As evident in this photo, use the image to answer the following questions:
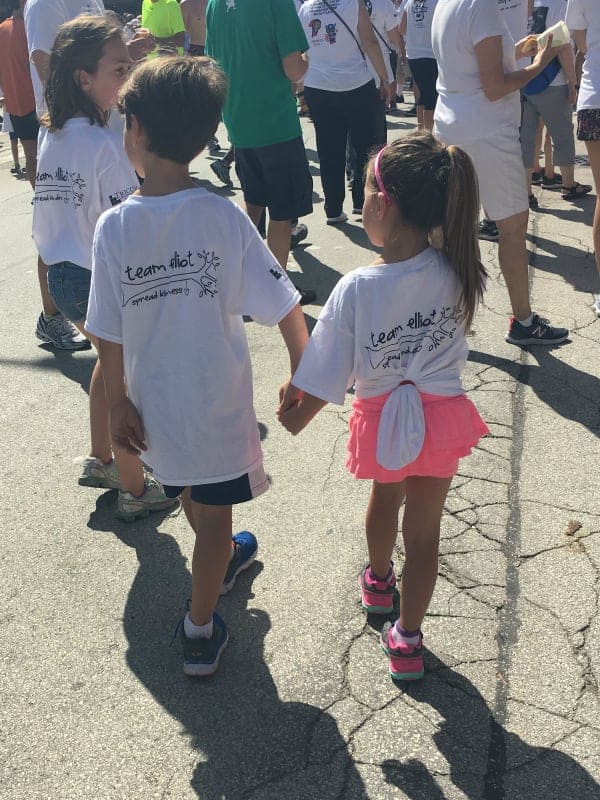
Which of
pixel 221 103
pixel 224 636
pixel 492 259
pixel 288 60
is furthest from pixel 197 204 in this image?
pixel 492 259

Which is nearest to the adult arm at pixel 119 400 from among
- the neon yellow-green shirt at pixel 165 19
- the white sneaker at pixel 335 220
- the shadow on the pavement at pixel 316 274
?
the shadow on the pavement at pixel 316 274

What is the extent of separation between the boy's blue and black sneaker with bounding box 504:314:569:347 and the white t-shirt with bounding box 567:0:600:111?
117 centimetres

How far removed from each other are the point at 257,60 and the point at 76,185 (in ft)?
7.31

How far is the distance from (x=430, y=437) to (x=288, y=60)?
10.9 ft

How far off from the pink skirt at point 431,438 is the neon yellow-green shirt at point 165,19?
8130 mm

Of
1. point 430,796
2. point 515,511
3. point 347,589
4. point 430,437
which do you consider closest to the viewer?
point 430,796

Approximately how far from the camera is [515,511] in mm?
3201

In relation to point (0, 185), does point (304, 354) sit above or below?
above

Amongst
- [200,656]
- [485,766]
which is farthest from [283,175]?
[485,766]

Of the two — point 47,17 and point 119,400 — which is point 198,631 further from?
point 47,17

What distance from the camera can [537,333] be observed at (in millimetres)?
4523

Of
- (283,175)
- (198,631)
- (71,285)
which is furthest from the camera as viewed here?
(283,175)

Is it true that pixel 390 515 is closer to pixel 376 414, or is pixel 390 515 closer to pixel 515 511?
pixel 376 414

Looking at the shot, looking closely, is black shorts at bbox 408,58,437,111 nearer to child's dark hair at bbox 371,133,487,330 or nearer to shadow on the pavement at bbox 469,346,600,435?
shadow on the pavement at bbox 469,346,600,435
